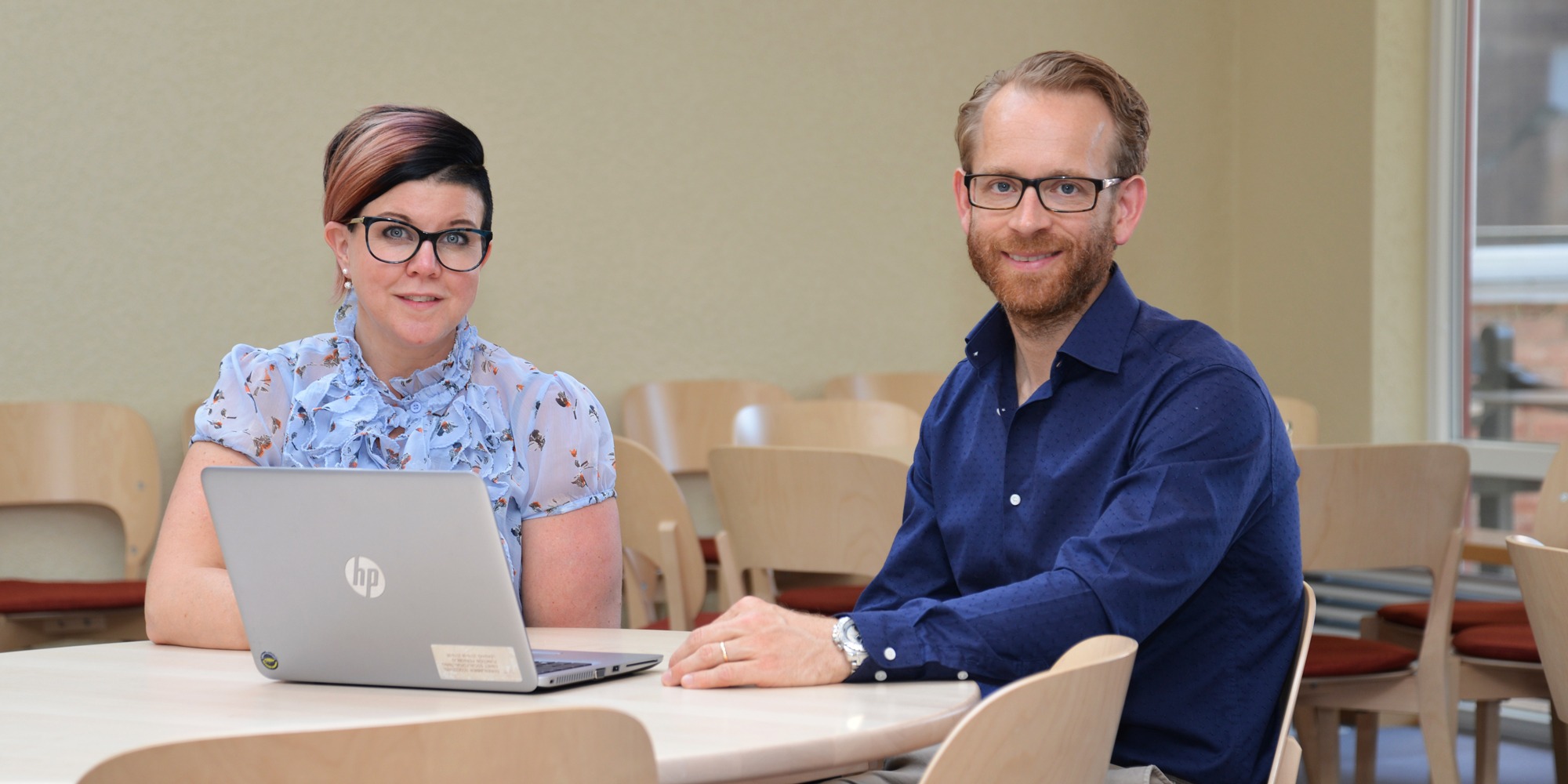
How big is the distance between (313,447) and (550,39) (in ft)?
8.49

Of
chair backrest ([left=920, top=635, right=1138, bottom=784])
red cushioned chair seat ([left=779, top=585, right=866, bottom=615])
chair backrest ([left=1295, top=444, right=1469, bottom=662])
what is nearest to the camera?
chair backrest ([left=920, top=635, right=1138, bottom=784])

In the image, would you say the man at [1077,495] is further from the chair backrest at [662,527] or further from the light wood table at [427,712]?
the chair backrest at [662,527]

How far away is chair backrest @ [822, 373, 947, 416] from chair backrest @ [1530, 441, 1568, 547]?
199 cm

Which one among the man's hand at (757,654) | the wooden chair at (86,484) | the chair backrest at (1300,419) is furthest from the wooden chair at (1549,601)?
the wooden chair at (86,484)

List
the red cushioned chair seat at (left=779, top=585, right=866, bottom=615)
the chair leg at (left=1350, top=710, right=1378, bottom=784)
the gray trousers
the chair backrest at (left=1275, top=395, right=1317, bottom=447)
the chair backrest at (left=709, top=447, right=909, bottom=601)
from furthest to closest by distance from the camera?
the chair backrest at (left=1275, top=395, right=1317, bottom=447), the chair leg at (left=1350, top=710, right=1378, bottom=784), the red cushioned chair seat at (left=779, top=585, right=866, bottom=615), the chair backrest at (left=709, top=447, right=909, bottom=601), the gray trousers

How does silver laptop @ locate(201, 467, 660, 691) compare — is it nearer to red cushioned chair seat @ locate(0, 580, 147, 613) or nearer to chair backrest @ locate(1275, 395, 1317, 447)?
red cushioned chair seat @ locate(0, 580, 147, 613)

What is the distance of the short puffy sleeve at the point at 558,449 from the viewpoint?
5.76 ft

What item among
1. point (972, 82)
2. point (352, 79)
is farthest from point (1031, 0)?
point (352, 79)

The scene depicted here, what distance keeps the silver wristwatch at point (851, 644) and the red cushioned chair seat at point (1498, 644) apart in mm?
1924

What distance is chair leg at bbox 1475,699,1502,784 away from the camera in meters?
2.91

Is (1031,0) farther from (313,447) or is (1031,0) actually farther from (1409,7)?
(313,447)

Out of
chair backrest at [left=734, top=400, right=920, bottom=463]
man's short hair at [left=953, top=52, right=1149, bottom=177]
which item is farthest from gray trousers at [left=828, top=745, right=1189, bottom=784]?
chair backrest at [left=734, top=400, right=920, bottom=463]

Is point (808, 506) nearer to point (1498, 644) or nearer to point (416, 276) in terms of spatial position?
point (416, 276)

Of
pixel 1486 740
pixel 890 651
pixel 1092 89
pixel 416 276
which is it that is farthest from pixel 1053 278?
pixel 1486 740
